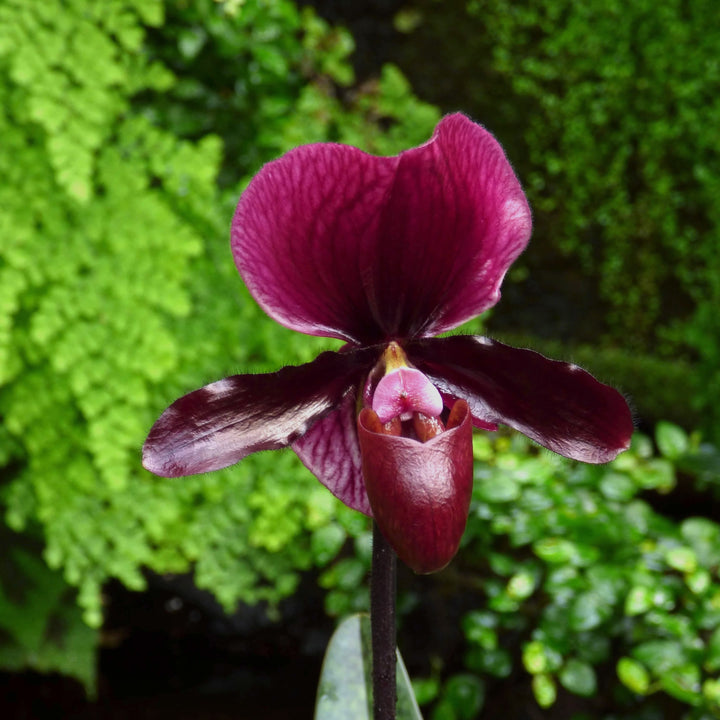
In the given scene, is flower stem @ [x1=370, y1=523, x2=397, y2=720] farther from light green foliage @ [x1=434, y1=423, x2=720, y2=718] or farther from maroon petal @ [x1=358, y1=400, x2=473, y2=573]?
light green foliage @ [x1=434, y1=423, x2=720, y2=718]

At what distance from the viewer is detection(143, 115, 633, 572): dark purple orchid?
38cm

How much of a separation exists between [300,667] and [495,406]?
6.76 feet

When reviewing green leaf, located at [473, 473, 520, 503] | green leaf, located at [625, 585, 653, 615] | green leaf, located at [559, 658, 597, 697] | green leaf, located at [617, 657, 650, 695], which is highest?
green leaf, located at [473, 473, 520, 503]

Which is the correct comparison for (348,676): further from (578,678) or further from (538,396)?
(578,678)

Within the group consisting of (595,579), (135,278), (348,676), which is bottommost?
(595,579)

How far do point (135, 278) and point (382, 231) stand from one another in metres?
1.12

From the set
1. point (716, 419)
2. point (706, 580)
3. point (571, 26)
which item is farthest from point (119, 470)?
point (571, 26)

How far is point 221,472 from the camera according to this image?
1.72m

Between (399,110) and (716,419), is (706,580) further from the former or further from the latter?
(399,110)

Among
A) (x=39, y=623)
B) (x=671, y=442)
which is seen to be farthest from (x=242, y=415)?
(x=39, y=623)

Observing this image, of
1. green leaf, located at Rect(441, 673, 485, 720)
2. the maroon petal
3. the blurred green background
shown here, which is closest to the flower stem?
the maroon petal

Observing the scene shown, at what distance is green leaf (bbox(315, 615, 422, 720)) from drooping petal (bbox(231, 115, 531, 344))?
0.21 metres

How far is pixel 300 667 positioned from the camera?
2299 mm

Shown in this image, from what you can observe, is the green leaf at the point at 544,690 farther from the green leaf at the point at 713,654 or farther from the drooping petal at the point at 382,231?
the drooping petal at the point at 382,231
